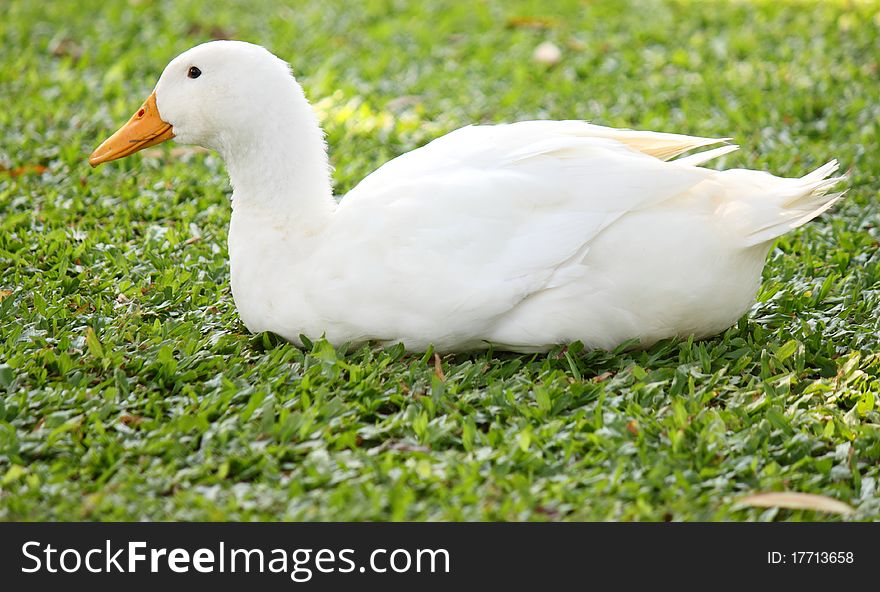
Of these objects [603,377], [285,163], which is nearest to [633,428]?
[603,377]

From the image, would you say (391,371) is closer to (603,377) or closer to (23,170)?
(603,377)

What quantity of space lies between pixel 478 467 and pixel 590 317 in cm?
74

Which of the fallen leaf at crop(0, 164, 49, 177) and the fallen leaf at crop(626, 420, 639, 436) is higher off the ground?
the fallen leaf at crop(0, 164, 49, 177)

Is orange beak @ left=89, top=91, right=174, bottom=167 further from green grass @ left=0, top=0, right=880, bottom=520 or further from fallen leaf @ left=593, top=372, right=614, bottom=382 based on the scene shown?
fallen leaf @ left=593, top=372, right=614, bottom=382

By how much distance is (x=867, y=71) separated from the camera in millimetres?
6434

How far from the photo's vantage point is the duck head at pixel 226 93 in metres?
3.61

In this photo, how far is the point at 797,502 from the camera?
284 cm

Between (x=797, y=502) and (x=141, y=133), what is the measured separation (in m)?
2.53

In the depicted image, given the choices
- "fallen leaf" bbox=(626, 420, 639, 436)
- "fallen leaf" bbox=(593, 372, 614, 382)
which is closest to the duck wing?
"fallen leaf" bbox=(593, 372, 614, 382)

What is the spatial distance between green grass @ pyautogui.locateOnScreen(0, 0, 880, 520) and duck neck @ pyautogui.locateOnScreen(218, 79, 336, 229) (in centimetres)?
46

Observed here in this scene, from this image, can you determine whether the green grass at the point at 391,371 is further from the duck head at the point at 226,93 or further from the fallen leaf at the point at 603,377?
the duck head at the point at 226,93

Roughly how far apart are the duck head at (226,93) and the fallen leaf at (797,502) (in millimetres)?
1938

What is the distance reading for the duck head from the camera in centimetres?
361

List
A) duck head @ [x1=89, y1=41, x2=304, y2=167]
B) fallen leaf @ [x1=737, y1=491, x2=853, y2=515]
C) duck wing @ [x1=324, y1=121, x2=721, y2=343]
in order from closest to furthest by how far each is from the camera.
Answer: fallen leaf @ [x1=737, y1=491, x2=853, y2=515], duck wing @ [x1=324, y1=121, x2=721, y2=343], duck head @ [x1=89, y1=41, x2=304, y2=167]
